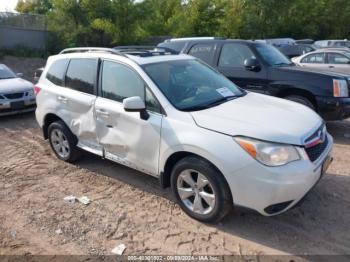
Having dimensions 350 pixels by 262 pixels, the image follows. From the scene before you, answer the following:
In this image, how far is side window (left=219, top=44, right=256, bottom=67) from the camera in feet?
24.0

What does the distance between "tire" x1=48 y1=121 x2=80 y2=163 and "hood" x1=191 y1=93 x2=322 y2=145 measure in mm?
2339

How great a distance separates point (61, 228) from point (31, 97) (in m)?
5.75

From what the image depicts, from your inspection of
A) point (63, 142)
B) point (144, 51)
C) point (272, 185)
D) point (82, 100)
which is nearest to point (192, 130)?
point (272, 185)

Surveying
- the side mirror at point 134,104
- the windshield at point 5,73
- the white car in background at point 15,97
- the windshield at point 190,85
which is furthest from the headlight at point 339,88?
the windshield at point 5,73

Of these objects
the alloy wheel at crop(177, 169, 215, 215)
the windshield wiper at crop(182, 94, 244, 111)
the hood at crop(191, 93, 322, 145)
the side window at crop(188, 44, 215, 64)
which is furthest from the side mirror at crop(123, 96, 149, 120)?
the side window at crop(188, 44, 215, 64)

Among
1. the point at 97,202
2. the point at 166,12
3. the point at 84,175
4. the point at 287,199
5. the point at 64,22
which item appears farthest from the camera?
the point at 166,12

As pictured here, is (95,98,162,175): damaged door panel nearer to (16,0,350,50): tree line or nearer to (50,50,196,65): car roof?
(50,50,196,65): car roof

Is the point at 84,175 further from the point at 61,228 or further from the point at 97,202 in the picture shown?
the point at 61,228

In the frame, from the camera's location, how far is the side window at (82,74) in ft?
15.8

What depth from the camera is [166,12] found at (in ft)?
98.9

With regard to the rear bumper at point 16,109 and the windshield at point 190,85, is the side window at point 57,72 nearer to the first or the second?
the windshield at point 190,85

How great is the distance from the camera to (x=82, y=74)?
5.01 metres

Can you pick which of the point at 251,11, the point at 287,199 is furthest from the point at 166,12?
the point at 287,199

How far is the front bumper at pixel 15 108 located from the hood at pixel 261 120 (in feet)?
20.0
